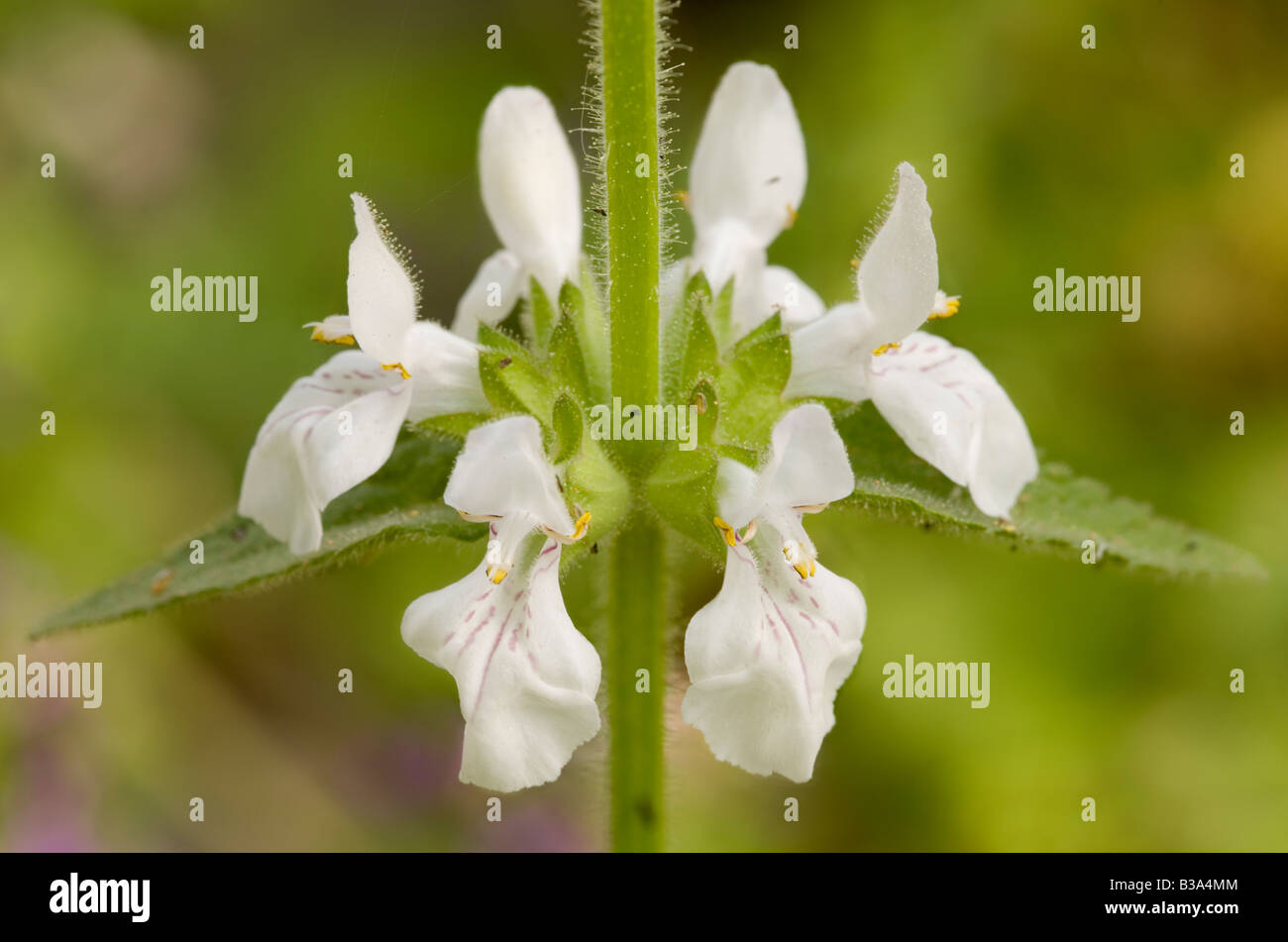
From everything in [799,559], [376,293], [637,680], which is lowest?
[637,680]

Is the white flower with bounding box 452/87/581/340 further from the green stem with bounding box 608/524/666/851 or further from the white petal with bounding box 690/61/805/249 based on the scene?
the green stem with bounding box 608/524/666/851

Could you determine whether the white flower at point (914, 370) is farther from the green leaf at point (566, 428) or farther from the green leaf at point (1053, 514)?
the green leaf at point (566, 428)

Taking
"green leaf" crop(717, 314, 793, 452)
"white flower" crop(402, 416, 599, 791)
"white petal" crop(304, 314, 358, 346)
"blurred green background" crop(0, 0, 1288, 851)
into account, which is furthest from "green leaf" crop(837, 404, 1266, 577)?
"blurred green background" crop(0, 0, 1288, 851)

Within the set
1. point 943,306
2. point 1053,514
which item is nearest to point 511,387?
point 943,306

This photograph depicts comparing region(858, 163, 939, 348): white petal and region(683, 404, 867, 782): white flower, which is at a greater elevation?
region(858, 163, 939, 348): white petal

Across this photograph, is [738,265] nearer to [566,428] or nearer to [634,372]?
[634,372]

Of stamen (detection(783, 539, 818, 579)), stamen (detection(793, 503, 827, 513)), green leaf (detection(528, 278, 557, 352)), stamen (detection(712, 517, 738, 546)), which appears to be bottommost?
stamen (detection(783, 539, 818, 579))

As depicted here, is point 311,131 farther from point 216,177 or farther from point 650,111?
A: point 650,111
